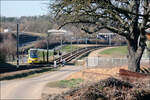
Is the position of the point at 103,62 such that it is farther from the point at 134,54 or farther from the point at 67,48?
the point at 134,54

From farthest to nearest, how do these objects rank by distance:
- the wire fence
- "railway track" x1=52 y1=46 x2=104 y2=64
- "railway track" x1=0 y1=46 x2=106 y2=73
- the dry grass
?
"railway track" x1=52 y1=46 x2=104 y2=64, "railway track" x1=0 y1=46 x2=106 y2=73, the wire fence, the dry grass

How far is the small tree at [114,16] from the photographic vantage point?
8525mm

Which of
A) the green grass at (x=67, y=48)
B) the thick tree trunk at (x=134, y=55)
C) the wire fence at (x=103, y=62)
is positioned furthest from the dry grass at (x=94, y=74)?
the green grass at (x=67, y=48)

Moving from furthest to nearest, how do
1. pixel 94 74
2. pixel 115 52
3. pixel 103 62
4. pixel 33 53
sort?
pixel 33 53 < pixel 115 52 < pixel 103 62 < pixel 94 74

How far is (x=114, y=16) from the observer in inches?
372

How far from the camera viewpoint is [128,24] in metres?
10.0

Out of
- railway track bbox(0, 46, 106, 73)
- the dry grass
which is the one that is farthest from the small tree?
railway track bbox(0, 46, 106, 73)

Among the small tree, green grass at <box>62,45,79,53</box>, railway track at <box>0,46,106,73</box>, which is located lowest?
railway track at <box>0,46,106,73</box>

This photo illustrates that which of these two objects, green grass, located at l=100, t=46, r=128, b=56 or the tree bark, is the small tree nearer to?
the tree bark

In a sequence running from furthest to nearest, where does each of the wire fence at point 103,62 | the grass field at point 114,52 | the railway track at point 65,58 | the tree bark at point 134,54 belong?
the grass field at point 114,52
the railway track at point 65,58
the wire fence at point 103,62
the tree bark at point 134,54

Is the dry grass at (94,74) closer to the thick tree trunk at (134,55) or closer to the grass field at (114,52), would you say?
the thick tree trunk at (134,55)

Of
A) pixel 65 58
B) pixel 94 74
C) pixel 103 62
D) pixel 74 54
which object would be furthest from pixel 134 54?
pixel 65 58

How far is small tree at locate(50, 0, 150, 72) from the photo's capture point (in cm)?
852

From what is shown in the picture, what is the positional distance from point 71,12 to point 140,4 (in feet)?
11.3
